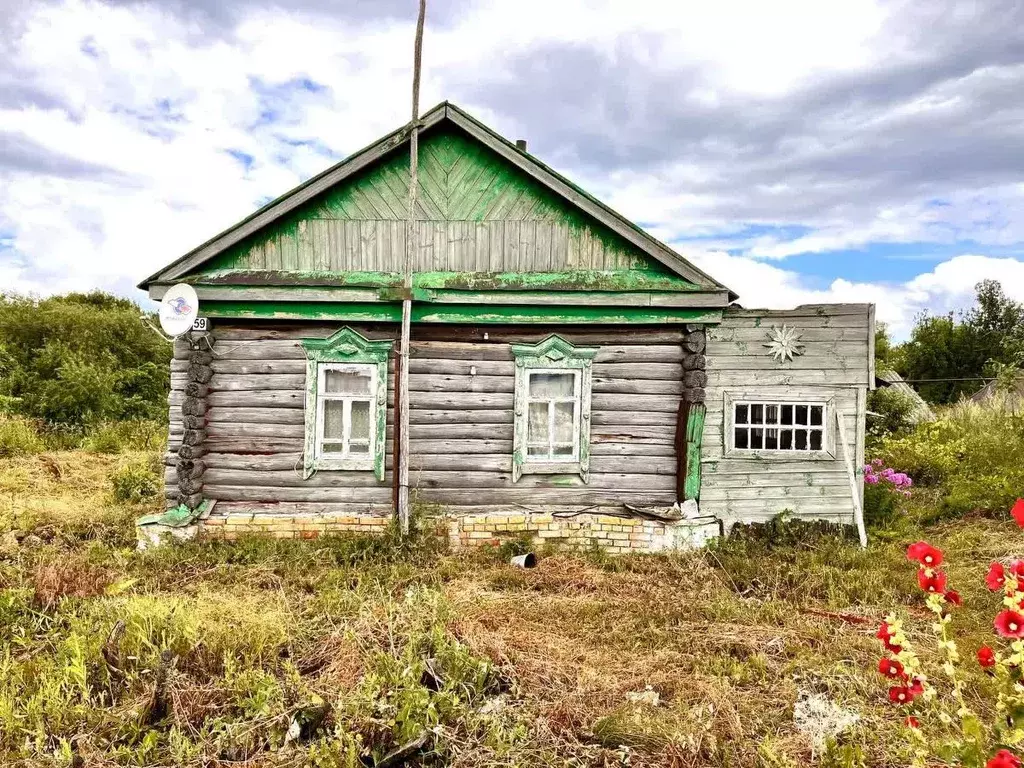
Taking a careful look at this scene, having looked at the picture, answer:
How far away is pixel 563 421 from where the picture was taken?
8.59m

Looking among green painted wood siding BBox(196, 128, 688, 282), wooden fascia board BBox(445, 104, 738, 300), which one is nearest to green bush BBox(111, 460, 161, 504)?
green painted wood siding BBox(196, 128, 688, 282)

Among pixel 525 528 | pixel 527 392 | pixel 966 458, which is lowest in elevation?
pixel 525 528

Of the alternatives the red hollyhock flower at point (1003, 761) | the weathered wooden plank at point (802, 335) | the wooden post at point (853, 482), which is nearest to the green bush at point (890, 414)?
the wooden post at point (853, 482)

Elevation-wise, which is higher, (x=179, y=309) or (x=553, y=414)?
(x=179, y=309)

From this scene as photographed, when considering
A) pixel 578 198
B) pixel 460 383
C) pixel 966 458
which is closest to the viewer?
pixel 578 198

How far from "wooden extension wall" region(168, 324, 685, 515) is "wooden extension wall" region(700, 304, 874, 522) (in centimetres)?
55

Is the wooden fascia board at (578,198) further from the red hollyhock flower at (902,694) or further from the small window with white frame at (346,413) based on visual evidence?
the red hollyhock flower at (902,694)

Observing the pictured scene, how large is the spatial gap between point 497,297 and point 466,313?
1.50 ft

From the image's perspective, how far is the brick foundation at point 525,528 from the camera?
828 cm

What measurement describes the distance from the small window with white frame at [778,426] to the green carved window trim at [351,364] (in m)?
4.59

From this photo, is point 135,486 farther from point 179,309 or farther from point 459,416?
point 459,416

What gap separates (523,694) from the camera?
4.60 m

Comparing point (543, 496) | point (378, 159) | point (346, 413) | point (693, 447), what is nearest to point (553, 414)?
point (543, 496)

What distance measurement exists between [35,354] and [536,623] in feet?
62.2
